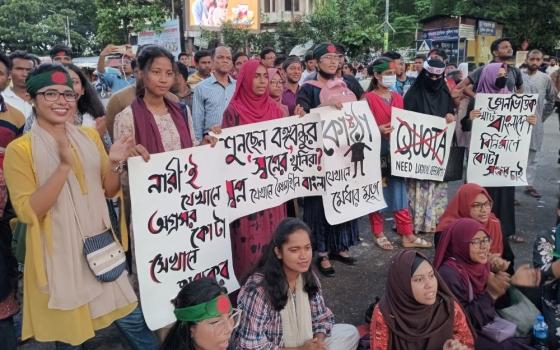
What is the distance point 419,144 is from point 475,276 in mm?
1973

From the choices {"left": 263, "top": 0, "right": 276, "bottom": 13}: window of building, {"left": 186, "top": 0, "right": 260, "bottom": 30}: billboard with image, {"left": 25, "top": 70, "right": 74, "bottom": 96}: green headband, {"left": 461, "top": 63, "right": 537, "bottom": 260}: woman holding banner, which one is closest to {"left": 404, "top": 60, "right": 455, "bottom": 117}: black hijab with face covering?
{"left": 461, "top": 63, "right": 537, "bottom": 260}: woman holding banner

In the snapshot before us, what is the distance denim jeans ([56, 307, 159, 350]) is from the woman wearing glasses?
0.21 meters

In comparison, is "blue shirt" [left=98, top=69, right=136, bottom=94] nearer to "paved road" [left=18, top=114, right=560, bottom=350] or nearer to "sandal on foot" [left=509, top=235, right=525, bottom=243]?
"paved road" [left=18, top=114, right=560, bottom=350]

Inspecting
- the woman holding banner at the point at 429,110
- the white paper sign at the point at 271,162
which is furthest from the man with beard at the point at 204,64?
the white paper sign at the point at 271,162

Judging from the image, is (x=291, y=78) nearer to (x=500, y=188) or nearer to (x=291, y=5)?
(x=500, y=188)

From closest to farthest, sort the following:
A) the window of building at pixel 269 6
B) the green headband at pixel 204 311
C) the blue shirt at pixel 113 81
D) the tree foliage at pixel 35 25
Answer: the green headband at pixel 204 311 < the blue shirt at pixel 113 81 < the tree foliage at pixel 35 25 < the window of building at pixel 269 6

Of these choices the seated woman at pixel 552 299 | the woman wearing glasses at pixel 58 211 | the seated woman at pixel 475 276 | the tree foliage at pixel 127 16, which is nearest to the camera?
the woman wearing glasses at pixel 58 211

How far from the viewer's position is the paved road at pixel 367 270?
11.4 ft

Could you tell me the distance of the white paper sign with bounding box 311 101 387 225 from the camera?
13.7ft

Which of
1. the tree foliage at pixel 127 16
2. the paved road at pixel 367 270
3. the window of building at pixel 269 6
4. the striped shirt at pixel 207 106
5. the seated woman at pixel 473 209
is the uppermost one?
the window of building at pixel 269 6

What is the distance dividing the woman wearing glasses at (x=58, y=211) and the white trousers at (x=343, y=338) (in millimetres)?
1307

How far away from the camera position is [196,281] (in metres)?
2.09

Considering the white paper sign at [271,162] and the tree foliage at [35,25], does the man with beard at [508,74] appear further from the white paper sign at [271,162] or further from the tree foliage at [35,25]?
the tree foliage at [35,25]

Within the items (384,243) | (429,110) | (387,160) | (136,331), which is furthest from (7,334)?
(429,110)
